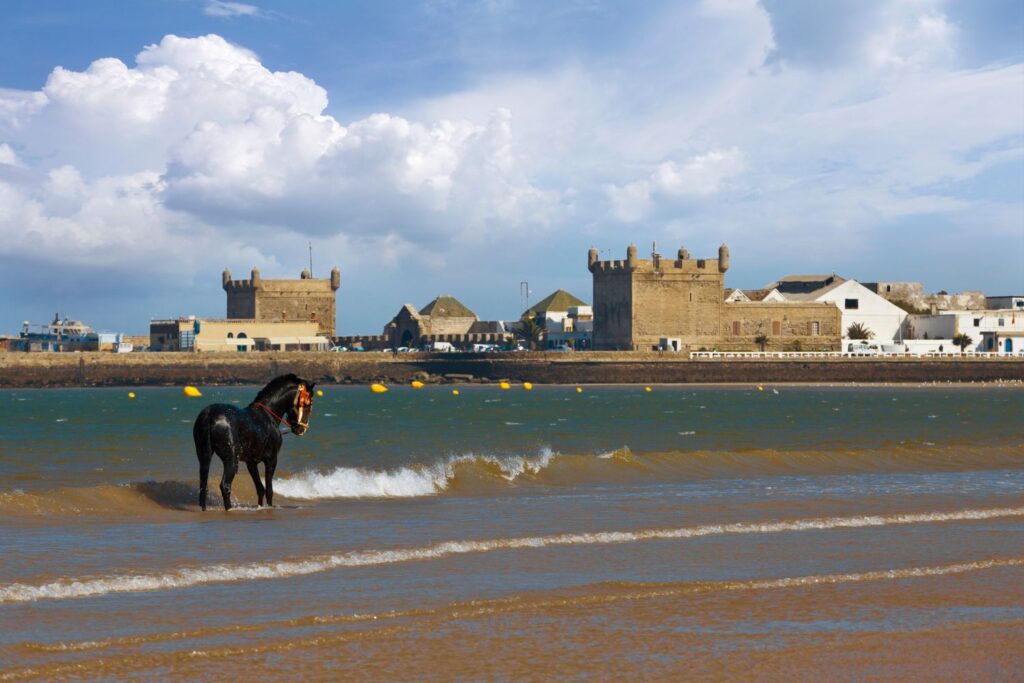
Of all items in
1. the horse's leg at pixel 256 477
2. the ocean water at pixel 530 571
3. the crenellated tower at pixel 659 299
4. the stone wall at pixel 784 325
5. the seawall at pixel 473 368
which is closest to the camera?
the ocean water at pixel 530 571

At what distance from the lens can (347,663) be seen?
324 inches

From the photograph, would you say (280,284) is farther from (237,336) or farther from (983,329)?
(983,329)

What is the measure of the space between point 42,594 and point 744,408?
49.4 meters

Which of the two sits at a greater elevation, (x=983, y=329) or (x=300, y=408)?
(x=983, y=329)

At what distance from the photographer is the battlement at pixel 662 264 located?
94500mm

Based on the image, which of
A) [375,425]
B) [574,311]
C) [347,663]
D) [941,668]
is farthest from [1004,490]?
[574,311]

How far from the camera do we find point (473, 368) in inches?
3679

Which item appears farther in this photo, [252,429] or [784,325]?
[784,325]

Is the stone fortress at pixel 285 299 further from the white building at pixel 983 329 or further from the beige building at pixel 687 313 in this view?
the white building at pixel 983 329

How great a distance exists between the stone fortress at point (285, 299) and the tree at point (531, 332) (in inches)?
639

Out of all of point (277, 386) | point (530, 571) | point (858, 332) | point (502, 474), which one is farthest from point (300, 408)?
point (858, 332)

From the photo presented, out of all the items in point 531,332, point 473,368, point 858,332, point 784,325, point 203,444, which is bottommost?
point 203,444

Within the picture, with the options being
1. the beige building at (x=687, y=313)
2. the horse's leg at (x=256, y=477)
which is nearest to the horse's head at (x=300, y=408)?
the horse's leg at (x=256, y=477)

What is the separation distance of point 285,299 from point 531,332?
20854 millimetres
